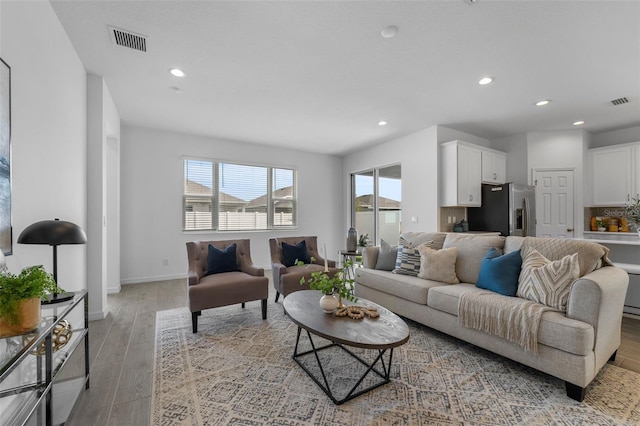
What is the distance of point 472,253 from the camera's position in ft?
9.59

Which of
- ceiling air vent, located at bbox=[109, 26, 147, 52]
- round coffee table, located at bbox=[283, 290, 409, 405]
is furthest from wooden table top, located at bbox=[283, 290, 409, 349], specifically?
ceiling air vent, located at bbox=[109, 26, 147, 52]

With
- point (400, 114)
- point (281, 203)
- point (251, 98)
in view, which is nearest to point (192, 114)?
point (251, 98)

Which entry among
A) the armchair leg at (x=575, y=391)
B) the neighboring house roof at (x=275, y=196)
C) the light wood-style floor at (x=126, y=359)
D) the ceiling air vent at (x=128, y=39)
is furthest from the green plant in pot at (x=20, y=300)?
the neighboring house roof at (x=275, y=196)

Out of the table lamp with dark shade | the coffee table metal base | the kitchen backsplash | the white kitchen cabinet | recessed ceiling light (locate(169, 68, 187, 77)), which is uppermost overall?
recessed ceiling light (locate(169, 68, 187, 77))

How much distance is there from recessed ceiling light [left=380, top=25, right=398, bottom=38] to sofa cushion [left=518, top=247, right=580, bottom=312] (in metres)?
2.25

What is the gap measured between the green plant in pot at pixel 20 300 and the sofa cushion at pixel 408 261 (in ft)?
9.74

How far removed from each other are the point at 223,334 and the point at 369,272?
1770 mm

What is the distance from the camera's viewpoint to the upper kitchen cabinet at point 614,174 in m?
4.59

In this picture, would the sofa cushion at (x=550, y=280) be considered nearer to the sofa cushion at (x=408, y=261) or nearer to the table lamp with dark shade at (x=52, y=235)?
the sofa cushion at (x=408, y=261)

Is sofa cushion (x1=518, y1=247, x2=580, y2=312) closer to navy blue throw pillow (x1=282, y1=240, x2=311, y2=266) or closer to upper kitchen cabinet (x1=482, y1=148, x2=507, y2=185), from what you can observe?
navy blue throw pillow (x1=282, y1=240, x2=311, y2=266)

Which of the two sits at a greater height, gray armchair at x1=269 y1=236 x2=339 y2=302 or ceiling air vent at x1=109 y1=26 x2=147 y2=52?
ceiling air vent at x1=109 y1=26 x2=147 y2=52

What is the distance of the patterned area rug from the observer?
1.64 m

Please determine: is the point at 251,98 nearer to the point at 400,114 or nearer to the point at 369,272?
the point at 400,114

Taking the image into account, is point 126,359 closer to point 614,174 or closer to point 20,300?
point 20,300
